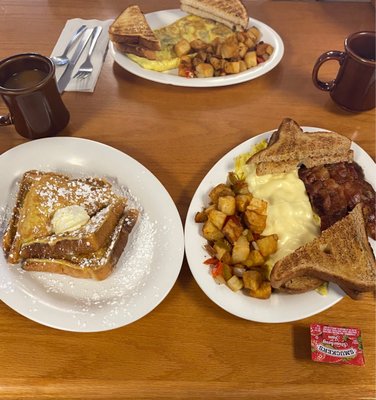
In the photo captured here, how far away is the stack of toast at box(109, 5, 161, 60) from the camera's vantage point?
161 cm

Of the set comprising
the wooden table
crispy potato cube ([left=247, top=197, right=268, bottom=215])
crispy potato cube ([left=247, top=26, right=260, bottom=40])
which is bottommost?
the wooden table

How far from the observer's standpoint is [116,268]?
1.09m

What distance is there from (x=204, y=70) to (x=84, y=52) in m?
0.58

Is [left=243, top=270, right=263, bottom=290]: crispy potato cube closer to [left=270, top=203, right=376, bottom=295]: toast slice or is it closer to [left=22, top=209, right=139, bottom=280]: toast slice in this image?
[left=270, top=203, right=376, bottom=295]: toast slice

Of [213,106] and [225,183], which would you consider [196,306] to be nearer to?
[225,183]

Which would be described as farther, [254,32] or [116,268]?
[254,32]

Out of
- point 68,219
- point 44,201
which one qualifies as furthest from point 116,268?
point 44,201

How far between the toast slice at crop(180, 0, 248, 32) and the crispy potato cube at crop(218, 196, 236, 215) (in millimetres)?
1034

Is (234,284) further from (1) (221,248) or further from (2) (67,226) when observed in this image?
(2) (67,226)

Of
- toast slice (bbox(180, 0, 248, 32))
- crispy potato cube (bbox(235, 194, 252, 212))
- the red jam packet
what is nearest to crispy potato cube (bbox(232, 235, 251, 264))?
crispy potato cube (bbox(235, 194, 252, 212))

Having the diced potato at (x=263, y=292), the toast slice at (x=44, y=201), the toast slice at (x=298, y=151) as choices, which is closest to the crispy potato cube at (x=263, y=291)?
the diced potato at (x=263, y=292)

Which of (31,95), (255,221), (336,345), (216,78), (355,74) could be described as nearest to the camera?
(336,345)

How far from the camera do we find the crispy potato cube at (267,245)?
3.46 ft

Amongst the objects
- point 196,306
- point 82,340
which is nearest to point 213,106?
point 196,306
